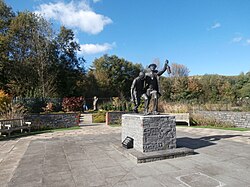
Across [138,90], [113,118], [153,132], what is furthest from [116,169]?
[113,118]

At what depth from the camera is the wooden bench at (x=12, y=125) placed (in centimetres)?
880

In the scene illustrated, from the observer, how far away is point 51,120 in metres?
11.7

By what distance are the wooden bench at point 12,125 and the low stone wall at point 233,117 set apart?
35.1 feet

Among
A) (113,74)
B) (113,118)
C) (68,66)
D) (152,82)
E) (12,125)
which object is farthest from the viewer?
(113,74)

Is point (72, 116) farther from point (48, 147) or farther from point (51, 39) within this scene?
point (51, 39)

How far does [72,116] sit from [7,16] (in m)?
18.9

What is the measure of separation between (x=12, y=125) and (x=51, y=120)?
2370 mm

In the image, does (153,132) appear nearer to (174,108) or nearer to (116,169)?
(116,169)

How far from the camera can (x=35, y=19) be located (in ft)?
72.4

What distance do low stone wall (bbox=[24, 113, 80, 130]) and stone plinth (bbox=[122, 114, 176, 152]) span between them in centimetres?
770

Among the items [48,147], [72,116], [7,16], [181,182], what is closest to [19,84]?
[7,16]

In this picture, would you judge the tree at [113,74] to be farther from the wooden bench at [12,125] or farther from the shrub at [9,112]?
the wooden bench at [12,125]

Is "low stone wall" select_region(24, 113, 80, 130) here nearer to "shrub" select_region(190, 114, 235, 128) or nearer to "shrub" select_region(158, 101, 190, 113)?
"shrub" select_region(158, 101, 190, 113)

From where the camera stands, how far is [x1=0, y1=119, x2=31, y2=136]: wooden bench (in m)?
8.80
